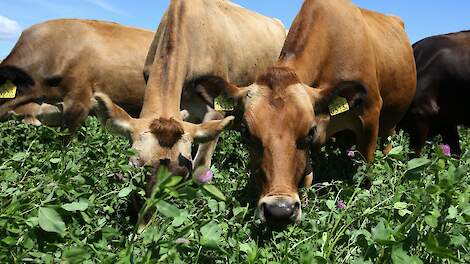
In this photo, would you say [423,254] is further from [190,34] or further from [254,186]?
[190,34]

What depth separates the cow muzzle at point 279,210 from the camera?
3.55 meters

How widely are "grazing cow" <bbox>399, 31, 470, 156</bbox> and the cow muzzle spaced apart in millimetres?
4661

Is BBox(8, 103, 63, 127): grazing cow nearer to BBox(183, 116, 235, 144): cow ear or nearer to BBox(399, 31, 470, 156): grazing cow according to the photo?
BBox(183, 116, 235, 144): cow ear

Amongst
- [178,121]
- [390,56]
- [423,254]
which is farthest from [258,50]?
[423,254]

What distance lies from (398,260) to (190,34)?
13.5 ft

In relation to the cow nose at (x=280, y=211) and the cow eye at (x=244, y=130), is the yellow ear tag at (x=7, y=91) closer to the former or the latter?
the cow eye at (x=244, y=130)

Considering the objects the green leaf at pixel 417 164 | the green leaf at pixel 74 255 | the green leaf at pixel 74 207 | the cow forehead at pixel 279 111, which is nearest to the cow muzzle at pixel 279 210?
the cow forehead at pixel 279 111

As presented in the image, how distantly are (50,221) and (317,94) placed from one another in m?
3.27

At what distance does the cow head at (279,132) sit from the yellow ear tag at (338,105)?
0.12 m

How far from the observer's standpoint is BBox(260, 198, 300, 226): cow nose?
3.55 metres

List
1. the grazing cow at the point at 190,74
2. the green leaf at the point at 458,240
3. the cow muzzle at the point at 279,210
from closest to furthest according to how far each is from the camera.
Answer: the green leaf at the point at 458,240
the cow muzzle at the point at 279,210
the grazing cow at the point at 190,74

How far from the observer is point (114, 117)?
431 cm

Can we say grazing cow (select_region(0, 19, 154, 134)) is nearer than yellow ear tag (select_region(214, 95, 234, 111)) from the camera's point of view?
No

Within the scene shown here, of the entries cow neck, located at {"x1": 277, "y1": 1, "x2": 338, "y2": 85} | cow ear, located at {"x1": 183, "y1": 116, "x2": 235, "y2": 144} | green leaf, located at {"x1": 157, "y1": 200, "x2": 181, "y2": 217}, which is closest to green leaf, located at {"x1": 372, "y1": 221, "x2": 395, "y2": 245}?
green leaf, located at {"x1": 157, "y1": 200, "x2": 181, "y2": 217}
